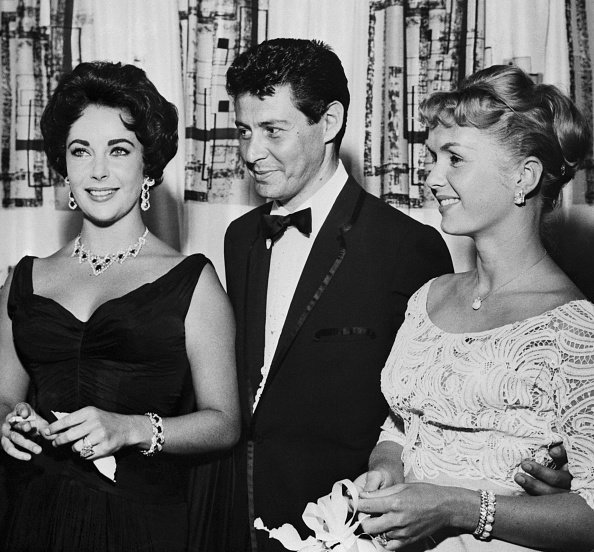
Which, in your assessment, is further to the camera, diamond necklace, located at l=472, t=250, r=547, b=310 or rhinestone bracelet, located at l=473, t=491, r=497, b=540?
diamond necklace, located at l=472, t=250, r=547, b=310

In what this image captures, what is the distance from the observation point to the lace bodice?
1683 millimetres

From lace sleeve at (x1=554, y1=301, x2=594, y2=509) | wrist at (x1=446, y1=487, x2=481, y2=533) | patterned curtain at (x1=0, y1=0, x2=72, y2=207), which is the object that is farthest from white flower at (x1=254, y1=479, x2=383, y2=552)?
patterned curtain at (x1=0, y1=0, x2=72, y2=207)

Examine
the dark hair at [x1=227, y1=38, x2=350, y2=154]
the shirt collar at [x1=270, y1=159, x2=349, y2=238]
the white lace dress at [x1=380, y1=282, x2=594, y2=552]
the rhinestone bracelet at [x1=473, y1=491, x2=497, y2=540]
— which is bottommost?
the rhinestone bracelet at [x1=473, y1=491, x2=497, y2=540]

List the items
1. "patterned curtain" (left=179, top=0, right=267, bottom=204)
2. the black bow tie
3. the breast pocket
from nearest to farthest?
the breast pocket, the black bow tie, "patterned curtain" (left=179, top=0, right=267, bottom=204)

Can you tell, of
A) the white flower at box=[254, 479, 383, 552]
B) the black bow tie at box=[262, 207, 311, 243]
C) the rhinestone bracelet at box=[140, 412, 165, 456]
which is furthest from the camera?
the black bow tie at box=[262, 207, 311, 243]

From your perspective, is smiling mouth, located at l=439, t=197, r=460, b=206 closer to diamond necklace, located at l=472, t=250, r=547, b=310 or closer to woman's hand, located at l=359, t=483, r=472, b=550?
diamond necklace, located at l=472, t=250, r=547, b=310

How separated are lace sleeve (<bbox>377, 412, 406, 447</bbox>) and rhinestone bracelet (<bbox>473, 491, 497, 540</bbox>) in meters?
0.35

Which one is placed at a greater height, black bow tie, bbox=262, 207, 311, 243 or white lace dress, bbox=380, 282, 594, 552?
black bow tie, bbox=262, 207, 311, 243

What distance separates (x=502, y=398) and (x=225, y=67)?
172cm

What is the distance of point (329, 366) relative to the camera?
222 cm

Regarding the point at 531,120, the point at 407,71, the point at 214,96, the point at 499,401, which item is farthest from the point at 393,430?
the point at 214,96

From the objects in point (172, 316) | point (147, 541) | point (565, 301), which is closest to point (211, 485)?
point (147, 541)

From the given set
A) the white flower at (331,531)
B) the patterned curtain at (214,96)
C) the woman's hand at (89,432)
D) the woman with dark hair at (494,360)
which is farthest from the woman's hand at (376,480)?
the patterned curtain at (214,96)

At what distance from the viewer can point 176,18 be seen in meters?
3.01
